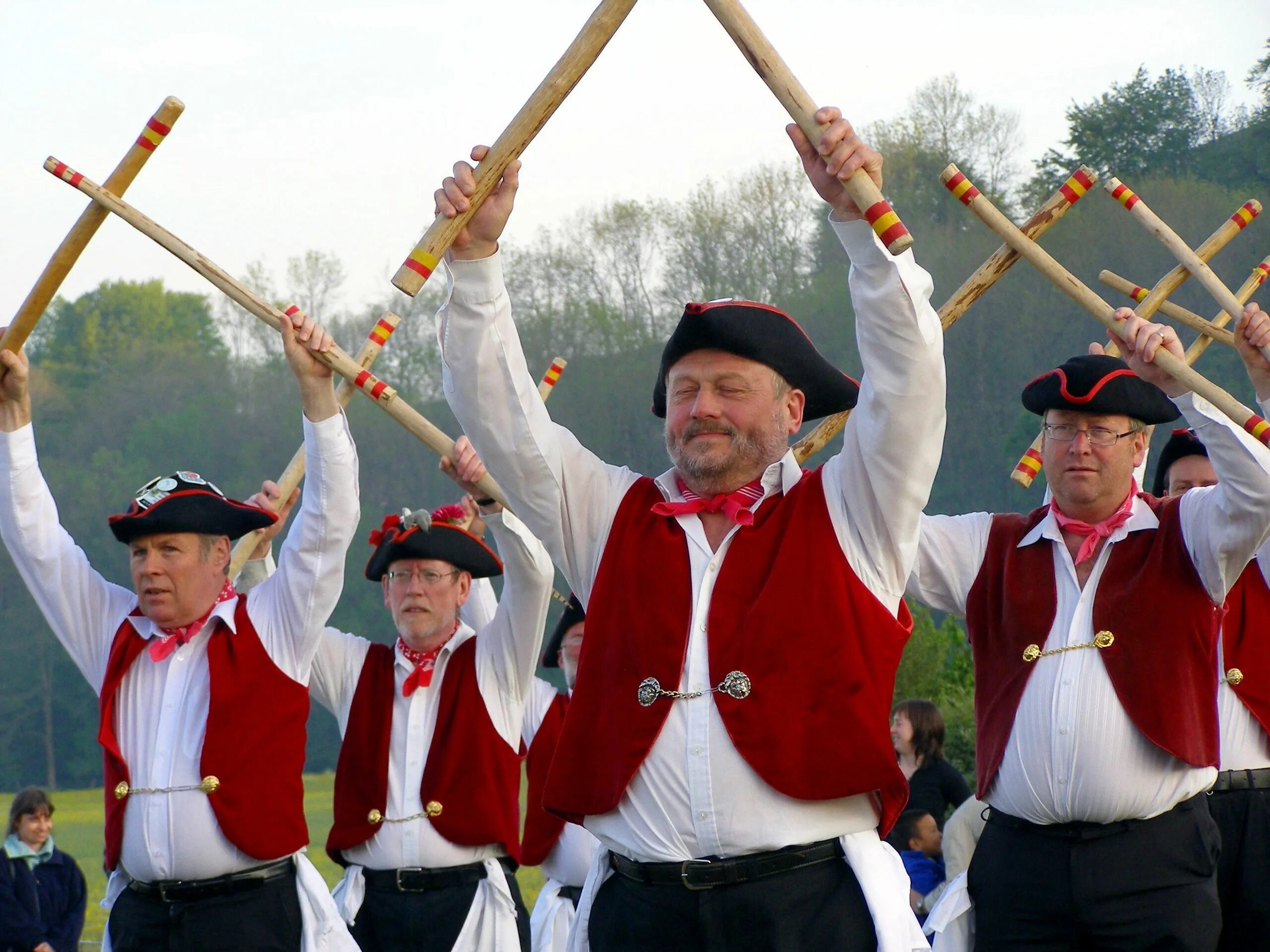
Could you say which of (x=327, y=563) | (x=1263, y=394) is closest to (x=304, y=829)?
(x=327, y=563)

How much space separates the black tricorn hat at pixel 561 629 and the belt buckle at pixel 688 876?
10.6 ft

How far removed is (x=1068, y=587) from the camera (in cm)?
425

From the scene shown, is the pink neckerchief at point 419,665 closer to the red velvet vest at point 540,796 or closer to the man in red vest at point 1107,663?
the red velvet vest at point 540,796

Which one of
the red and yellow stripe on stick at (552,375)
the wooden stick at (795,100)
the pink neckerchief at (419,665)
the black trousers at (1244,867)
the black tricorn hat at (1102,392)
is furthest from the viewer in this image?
the red and yellow stripe on stick at (552,375)

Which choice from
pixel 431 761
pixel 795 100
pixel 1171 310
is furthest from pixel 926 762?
pixel 795 100

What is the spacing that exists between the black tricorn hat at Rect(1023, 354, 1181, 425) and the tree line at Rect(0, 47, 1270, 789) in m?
15.0

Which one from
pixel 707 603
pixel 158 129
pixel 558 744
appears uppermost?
pixel 158 129

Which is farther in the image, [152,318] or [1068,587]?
[152,318]

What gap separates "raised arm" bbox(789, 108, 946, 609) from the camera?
282 centimetres

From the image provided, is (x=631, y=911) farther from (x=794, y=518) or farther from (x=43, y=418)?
(x=43, y=418)

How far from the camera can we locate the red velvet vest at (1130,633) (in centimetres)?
401

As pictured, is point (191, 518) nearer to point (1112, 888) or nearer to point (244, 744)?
point (244, 744)

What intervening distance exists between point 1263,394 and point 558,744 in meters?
2.28

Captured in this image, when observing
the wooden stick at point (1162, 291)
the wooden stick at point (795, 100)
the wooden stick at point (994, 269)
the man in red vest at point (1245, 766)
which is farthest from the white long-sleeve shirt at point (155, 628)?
the man in red vest at point (1245, 766)
